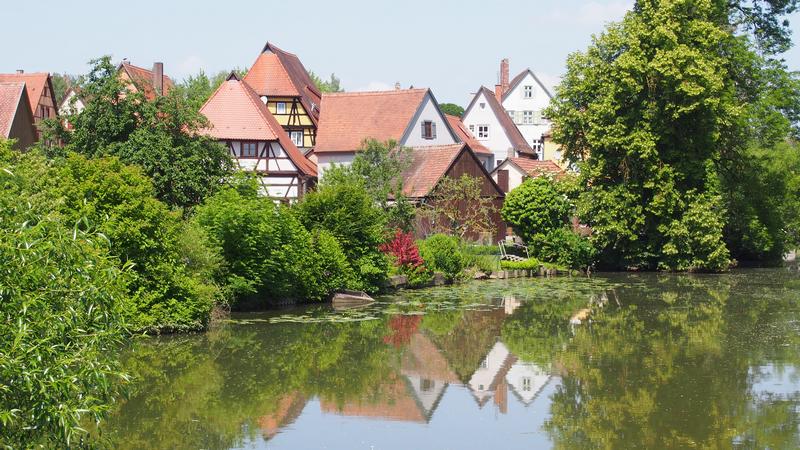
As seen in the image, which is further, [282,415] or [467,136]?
[467,136]

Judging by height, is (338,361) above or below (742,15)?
below

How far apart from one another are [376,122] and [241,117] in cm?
860

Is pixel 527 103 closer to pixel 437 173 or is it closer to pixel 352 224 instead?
pixel 437 173

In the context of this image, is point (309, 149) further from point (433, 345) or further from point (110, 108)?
point (433, 345)

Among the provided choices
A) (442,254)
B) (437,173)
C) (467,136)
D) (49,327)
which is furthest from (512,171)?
(49,327)

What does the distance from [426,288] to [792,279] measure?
13611 millimetres

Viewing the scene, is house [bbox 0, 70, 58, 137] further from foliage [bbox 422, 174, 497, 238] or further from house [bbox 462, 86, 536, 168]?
house [bbox 462, 86, 536, 168]

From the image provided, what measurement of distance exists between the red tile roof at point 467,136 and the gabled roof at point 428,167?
1772 cm

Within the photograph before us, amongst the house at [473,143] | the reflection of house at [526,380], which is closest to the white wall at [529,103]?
the house at [473,143]

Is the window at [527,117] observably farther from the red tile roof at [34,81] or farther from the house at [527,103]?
the red tile roof at [34,81]

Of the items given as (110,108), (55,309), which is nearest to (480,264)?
(110,108)

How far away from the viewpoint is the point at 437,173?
46.2m

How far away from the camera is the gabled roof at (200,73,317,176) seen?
51094 millimetres

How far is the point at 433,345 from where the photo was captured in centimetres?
2109
